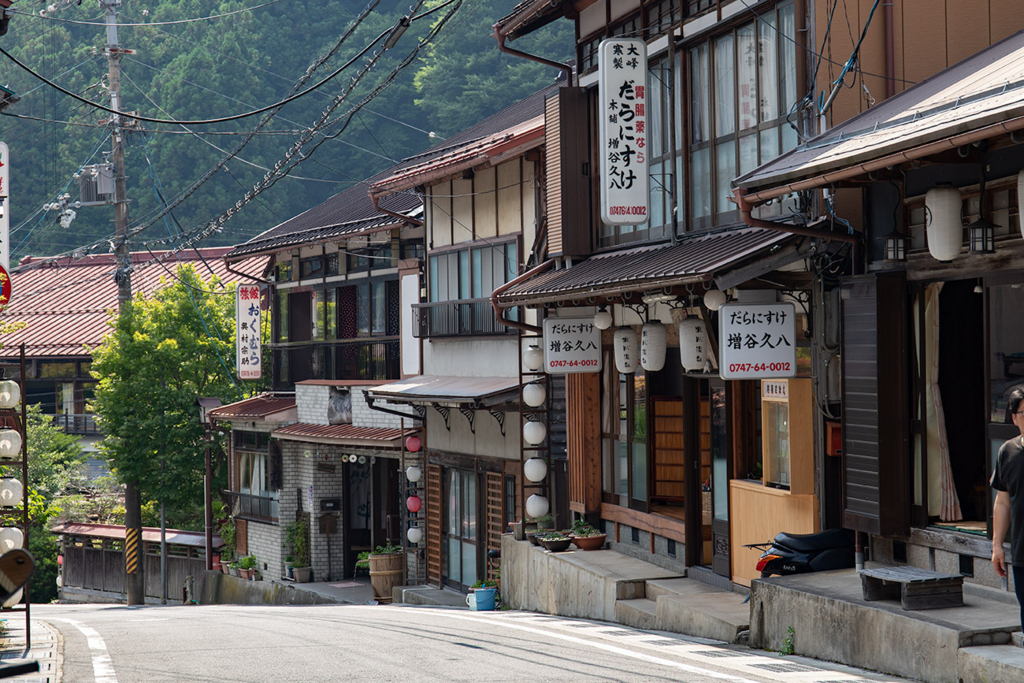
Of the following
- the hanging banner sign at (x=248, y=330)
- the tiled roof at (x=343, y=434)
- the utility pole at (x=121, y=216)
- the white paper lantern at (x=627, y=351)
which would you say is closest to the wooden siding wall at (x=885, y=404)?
the white paper lantern at (x=627, y=351)

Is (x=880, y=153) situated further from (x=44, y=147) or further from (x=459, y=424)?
(x=44, y=147)

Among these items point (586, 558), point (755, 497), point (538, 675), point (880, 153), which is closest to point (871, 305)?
point (880, 153)

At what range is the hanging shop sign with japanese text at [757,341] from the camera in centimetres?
1166

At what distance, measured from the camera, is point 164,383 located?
3200 cm

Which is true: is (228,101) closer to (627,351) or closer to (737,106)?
(627,351)

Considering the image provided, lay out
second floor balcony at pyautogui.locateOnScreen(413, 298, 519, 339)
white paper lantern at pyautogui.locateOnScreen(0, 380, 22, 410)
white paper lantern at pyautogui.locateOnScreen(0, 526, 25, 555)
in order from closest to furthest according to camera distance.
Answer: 1. white paper lantern at pyautogui.locateOnScreen(0, 526, 25, 555)
2. white paper lantern at pyautogui.locateOnScreen(0, 380, 22, 410)
3. second floor balcony at pyautogui.locateOnScreen(413, 298, 519, 339)

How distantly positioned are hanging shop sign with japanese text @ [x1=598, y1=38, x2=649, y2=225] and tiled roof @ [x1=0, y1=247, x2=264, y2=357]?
3118 cm

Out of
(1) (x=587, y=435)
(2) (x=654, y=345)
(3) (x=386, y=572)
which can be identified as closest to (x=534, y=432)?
(1) (x=587, y=435)

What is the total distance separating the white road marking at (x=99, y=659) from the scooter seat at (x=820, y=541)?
6470mm

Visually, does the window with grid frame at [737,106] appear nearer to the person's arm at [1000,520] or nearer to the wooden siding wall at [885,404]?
the wooden siding wall at [885,404]

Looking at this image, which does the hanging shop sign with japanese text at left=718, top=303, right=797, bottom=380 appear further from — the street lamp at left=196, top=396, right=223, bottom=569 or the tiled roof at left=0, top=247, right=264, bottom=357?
the tiled roof at left=0, top=247, right=264, bottom=357

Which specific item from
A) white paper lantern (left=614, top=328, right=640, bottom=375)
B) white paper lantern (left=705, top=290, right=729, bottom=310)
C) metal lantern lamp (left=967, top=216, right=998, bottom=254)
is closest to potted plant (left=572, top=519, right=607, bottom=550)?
white paper lantern (left=614, top=328, right=640, bottom=375)

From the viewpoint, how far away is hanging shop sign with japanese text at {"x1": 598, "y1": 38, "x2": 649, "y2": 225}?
46.5 feet

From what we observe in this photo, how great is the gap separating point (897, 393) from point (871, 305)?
84cm
